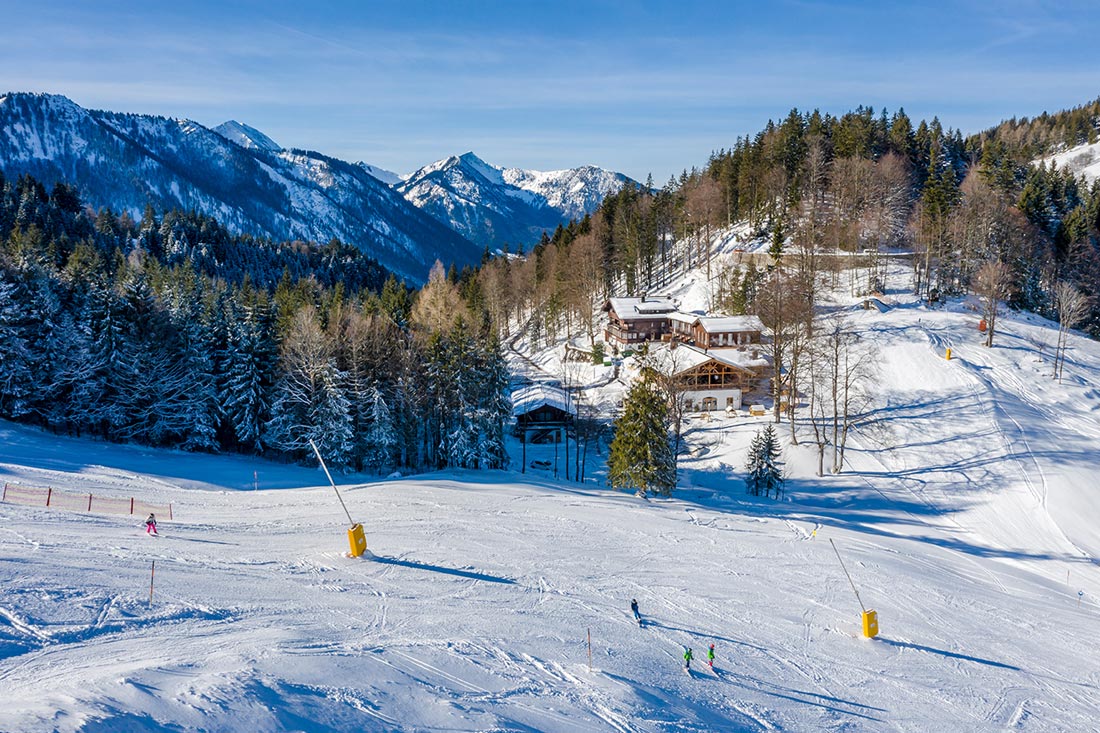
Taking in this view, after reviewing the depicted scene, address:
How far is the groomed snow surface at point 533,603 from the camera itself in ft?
40.1

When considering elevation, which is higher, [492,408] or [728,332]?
[728,332]

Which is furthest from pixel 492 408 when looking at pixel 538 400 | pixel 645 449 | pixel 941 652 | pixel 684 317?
pixel 684 317

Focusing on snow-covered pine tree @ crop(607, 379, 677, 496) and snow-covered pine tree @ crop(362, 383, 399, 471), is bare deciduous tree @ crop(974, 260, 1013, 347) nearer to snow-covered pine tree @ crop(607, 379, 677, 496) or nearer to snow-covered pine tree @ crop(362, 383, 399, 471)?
snow-covered pine tree @ crop(607, 379, 677, 496)

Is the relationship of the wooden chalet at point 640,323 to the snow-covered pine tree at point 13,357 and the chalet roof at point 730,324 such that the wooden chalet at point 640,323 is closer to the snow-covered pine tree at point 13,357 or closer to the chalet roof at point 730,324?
the chalet roof at point 730,324

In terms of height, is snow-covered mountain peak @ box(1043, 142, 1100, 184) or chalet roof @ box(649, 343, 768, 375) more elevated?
snow-covered mountain peak @ box(1043, 142, 1100, 184)

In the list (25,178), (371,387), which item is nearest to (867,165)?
(371,387)

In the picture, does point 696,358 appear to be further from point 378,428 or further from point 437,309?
point 378,428

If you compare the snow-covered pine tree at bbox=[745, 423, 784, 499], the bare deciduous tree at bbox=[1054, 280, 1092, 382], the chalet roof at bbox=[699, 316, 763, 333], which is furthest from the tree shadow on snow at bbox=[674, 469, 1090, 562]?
the bare deciduous tree at bbox=[1054, 280, 1092, 382]

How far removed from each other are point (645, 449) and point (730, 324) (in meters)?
27.2

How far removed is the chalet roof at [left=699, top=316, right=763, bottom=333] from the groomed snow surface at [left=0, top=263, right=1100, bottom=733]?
21808 millimetres

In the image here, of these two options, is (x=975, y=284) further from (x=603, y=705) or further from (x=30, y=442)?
(x=30, y=442)

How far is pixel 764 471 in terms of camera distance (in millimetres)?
37906

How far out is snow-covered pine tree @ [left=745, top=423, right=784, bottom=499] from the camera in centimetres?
3772

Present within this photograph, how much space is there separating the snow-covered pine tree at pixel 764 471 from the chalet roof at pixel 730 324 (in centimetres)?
1935
